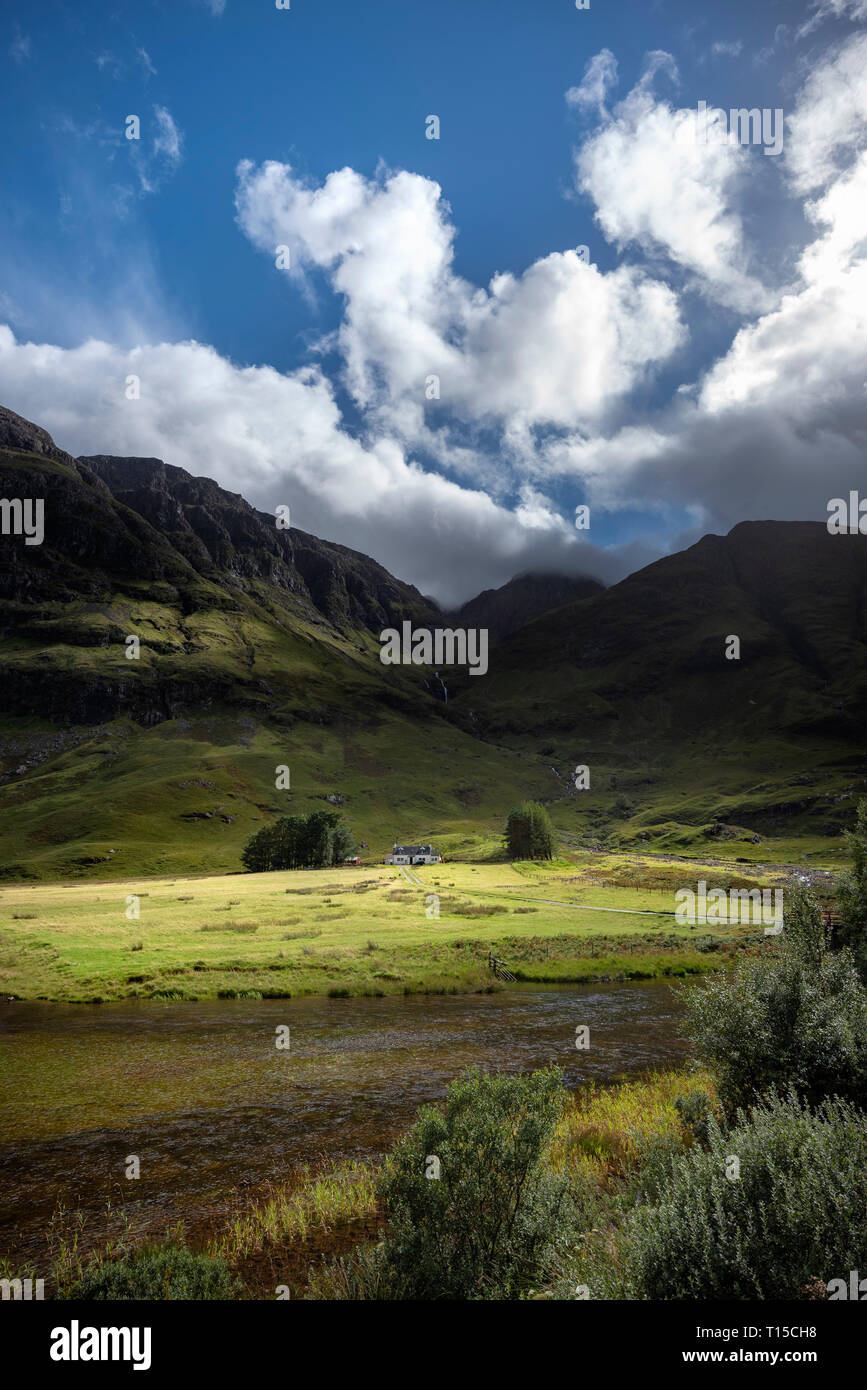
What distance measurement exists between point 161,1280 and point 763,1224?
30.5ft

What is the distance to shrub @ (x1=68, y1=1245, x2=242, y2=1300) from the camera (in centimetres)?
995

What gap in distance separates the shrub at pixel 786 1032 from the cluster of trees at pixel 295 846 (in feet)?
469

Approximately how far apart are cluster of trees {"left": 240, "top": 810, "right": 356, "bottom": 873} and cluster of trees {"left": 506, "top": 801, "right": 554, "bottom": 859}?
4683cm

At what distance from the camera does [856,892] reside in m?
38.4

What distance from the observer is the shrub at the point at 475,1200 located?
10102mm

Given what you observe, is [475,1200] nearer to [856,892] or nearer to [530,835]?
[856,892]

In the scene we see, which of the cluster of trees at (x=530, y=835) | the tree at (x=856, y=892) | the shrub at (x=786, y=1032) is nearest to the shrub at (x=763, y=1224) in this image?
the shrub at (x=786, y=1032)

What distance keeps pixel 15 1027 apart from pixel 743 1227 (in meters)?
36.9

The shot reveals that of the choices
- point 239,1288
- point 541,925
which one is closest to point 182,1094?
point 239,1288

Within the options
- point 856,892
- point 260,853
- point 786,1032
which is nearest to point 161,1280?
point 786,1032

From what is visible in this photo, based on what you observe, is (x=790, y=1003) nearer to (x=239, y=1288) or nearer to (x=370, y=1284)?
(x=370, y=1284)

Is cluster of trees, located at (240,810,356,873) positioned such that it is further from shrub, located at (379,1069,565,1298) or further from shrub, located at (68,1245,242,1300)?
shrub, located at (379,1069,565,1298)

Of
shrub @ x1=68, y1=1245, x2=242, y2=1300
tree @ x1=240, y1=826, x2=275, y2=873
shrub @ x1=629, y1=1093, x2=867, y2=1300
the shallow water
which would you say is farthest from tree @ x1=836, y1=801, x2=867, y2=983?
tree @ x1=240, y1=826, x2=275, y2=873

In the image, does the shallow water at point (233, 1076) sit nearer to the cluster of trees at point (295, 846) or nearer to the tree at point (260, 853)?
the cluster of trees at point (295, 846)
